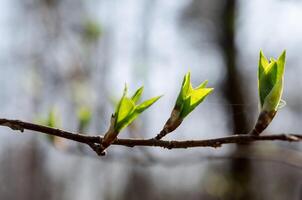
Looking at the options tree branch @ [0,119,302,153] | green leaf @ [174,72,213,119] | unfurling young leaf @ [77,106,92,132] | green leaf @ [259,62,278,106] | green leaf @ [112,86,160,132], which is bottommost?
unfurling young leaf @ [77,106,92,132]

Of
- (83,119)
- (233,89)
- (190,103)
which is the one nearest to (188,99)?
(190,103)

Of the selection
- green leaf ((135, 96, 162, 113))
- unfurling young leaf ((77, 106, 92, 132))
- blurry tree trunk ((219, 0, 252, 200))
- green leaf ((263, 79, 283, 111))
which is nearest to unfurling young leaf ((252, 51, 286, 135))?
green leaf ((263, 79, 283, 111))

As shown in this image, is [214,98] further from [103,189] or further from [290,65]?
[103,189]

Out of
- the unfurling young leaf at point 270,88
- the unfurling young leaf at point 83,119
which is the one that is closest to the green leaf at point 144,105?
the unfurling young leaf at point 270,88

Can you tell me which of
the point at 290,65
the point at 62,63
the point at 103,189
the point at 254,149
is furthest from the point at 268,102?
the point at 103,189

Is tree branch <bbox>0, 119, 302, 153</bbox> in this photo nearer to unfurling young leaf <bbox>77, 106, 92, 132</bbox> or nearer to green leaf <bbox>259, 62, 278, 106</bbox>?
green leaf <bbox>259, 62, 278, 106</bbox>
